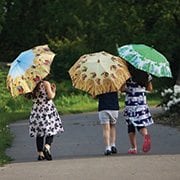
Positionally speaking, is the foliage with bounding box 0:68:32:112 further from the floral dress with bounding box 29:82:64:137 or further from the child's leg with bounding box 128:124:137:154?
the floral dress with bounding box 29:82:64:137

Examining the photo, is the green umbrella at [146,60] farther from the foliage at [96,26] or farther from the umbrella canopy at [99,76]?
the foliage at [96,26]

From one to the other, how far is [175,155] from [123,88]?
4.69 ft

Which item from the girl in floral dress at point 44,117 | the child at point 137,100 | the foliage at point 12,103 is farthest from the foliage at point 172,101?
the foliage at point 12,103

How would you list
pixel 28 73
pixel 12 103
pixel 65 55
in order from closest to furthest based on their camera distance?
pixel 28 73, pixel 12 103, pixel 65 55

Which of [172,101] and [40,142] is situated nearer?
[40,142]

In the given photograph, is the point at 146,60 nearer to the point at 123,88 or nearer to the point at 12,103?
the point at 123,88

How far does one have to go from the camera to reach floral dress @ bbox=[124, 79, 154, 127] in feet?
35.9

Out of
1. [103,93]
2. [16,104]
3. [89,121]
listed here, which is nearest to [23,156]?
[103,93]

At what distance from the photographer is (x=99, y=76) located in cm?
1065

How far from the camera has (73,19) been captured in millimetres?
40688

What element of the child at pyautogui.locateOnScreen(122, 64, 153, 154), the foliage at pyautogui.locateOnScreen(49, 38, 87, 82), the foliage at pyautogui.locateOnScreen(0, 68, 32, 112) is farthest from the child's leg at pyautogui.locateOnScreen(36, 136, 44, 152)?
the foliage at pyautogui.locateOnScreen(49, 38, 87, 82)

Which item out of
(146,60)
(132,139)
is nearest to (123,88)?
(146,60)

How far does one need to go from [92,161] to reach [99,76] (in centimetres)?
142

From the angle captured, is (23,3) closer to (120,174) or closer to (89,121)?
(89,121)
